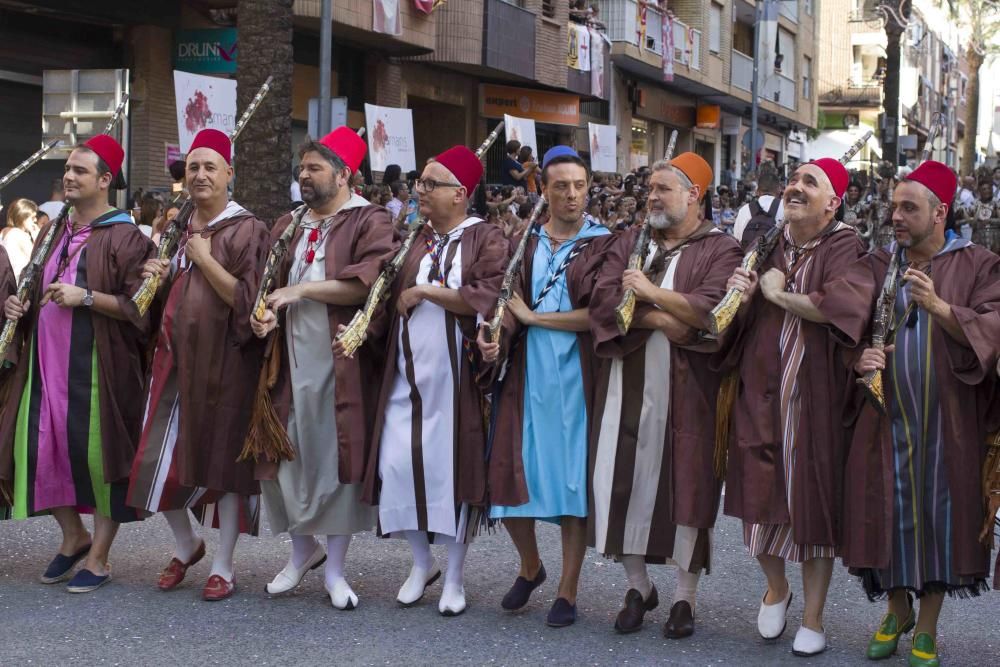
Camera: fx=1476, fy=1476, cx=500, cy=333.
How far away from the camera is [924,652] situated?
5387mm

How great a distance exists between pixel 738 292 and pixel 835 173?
→ 0.68 meters

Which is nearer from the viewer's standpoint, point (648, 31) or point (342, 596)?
point (342, 596)

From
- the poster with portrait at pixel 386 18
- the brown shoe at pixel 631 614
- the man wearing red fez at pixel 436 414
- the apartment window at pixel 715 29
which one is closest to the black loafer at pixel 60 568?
the man wearing red fez at pixel 436 414

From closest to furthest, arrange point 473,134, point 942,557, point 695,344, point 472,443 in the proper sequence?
point 942,557
point 695,344
point 472,443
point 473,134

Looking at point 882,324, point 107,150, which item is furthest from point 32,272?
point 882,324

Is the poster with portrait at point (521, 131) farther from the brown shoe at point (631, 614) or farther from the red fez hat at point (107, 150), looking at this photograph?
the brown shoe at point (631, 614)

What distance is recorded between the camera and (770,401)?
5551 mm

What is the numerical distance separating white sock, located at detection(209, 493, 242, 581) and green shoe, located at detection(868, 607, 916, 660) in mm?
2682

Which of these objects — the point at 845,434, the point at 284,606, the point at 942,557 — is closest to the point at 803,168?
the point at 845,434

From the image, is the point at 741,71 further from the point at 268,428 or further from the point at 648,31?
the point at 268,428

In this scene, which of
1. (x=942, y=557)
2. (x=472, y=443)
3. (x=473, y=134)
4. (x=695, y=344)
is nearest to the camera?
(x=942, y=557)

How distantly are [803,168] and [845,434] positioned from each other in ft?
3.41

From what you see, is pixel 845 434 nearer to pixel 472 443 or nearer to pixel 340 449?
pixel 472 443

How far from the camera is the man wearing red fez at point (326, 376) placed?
615 centimetres
